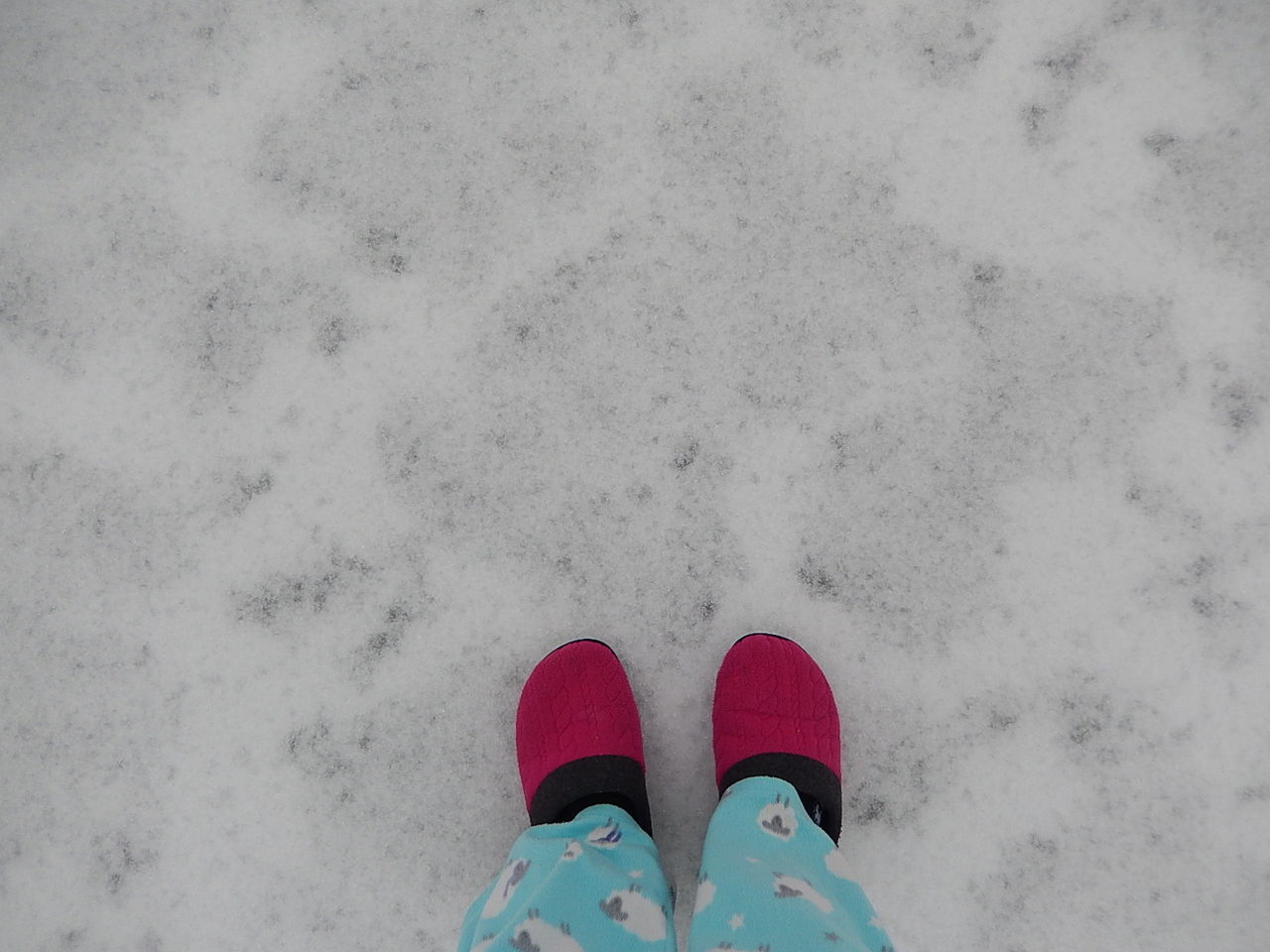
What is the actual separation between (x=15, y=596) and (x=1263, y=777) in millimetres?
1383

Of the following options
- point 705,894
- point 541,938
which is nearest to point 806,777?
point 705,894

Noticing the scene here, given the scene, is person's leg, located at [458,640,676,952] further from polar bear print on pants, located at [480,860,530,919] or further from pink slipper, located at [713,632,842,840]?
pink slipper, located at [713,632,842,840]

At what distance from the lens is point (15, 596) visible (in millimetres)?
788

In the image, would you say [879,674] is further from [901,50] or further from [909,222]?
[901,50]

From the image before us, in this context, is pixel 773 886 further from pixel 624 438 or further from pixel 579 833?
pixel 624 438

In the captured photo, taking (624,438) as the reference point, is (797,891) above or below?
below

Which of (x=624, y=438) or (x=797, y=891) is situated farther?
(x=624, y=438)

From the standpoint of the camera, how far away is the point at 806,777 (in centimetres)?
72

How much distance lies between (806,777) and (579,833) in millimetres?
237

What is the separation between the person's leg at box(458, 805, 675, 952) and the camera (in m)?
0.55

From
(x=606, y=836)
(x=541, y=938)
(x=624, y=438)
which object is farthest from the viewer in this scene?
(x=624, y=438)

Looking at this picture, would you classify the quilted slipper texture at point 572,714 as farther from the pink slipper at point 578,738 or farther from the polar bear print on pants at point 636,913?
the polar bear print on pants at point 636,913

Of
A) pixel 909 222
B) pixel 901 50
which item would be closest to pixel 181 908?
pixel 909 222

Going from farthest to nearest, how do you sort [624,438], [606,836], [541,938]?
[624,438] → [606,836] → [541,938]
